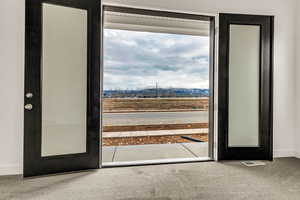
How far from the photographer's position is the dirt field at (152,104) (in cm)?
595

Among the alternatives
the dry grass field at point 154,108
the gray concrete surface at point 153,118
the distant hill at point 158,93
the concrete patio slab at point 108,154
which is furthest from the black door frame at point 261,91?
the gray concrete surface at point 153,118

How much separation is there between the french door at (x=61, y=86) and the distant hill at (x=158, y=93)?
3065mm

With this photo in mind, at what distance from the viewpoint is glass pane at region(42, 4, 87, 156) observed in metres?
2.54

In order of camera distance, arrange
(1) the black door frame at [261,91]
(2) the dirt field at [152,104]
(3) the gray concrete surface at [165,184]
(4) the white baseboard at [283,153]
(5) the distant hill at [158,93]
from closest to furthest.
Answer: (3) the gray concrete surface at [165,184] → (1) the black door frame at [261,91] → (4) the white baseboard at [283,153] → (5) the distant hill at [158,93] → (2) the dirt field at [152,104]

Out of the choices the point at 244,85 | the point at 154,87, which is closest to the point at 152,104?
the point at 154,87

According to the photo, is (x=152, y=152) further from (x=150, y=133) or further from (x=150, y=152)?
(x=150, y=133)

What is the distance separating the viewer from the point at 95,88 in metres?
2.72

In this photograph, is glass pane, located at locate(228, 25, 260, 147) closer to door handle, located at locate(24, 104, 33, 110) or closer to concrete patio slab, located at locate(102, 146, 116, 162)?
concrete patio slab, located at locate(102, 146, 116, 162)

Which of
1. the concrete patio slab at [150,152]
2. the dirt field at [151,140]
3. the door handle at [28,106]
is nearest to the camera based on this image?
the door handle at [28,106]

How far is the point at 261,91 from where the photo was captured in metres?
3.15

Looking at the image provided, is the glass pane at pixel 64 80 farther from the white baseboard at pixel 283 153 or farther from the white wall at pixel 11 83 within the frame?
the white baseboard at pixel 283 153

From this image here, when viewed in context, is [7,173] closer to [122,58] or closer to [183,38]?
[122,58]

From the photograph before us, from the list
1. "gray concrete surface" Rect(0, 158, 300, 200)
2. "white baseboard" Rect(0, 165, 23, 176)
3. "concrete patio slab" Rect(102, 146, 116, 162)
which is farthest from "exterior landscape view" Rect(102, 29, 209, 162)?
"white baseboard" Rect(0, 165, 23, 176)

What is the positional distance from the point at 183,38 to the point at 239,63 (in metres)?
2.97
